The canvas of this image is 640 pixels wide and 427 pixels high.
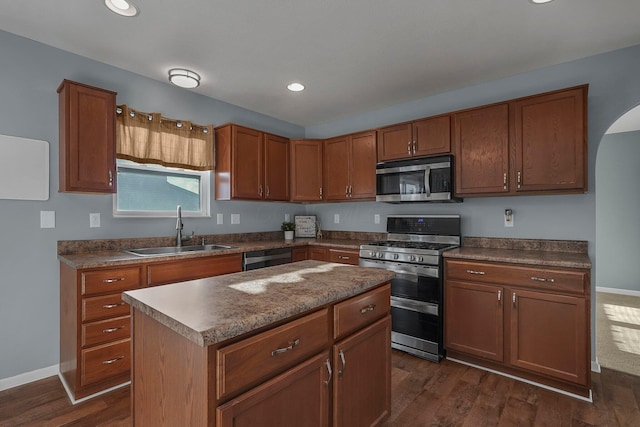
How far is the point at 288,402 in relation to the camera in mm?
1175

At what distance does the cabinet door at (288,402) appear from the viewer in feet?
3.27

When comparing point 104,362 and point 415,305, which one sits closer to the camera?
point 104,362

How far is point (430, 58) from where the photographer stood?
2.67 m

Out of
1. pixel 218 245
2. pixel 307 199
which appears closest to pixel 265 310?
pixel 218 245

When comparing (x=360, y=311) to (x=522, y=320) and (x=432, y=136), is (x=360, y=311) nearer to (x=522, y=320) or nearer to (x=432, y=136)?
(x=522, y=320)

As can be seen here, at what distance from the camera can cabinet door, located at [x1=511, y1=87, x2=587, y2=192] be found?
7.89ft

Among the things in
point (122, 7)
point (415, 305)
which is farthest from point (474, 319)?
point (122, 7)

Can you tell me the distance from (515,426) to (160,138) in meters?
3.60

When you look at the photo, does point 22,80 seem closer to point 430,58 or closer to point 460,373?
point 430,58

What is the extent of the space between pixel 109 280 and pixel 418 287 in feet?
8.06

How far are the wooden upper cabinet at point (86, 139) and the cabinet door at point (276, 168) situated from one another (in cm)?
162

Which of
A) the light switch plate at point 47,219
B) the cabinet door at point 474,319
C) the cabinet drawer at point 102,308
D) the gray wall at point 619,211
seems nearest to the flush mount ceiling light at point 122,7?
the light switch plate at point 47,219

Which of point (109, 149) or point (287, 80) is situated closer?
point (109, 149)

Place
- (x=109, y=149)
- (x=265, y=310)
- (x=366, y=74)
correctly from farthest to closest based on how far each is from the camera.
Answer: (x=366, y=74), (x=109, y=149), (x=265, y=310)
